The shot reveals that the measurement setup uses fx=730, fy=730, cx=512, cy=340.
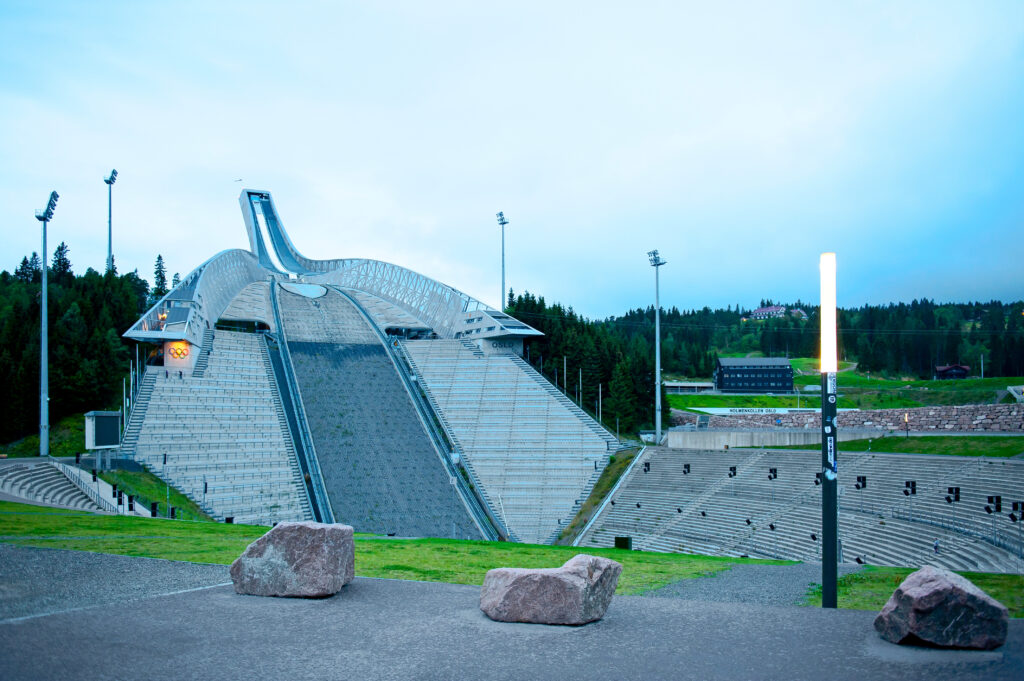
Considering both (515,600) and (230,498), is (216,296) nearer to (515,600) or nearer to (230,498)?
(230,498)

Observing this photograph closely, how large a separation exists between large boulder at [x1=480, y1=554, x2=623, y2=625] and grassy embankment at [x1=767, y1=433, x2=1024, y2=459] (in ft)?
79.1

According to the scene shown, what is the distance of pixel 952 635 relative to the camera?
530 cm

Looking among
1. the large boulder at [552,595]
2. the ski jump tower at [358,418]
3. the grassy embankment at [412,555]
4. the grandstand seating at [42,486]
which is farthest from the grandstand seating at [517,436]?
the large boulder at [552,595]

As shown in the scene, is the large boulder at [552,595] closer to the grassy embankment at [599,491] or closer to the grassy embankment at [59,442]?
the grassy embankment at [599,491]

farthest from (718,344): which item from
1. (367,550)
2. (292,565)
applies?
(292,565)

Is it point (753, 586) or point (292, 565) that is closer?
point (292, 565)

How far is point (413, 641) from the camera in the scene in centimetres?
561

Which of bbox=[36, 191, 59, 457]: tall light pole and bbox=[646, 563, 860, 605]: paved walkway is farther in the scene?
bbox=[36, 191, 59, 457]: tall light pole

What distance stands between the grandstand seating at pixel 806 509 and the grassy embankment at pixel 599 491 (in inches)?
23.6

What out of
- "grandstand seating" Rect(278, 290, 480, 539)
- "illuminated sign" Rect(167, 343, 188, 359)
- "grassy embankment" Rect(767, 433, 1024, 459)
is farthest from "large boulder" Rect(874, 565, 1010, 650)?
"illuminated sign" Rect(167, 343, 188, 359)

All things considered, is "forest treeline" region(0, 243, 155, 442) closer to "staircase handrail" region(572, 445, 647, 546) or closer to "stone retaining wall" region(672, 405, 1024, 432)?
"staircase handrail" region(572, 445, 647, 546)

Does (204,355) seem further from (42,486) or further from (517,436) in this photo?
(42,486)

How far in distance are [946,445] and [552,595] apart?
27.6 meters

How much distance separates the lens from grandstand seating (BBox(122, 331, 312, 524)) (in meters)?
28.8
